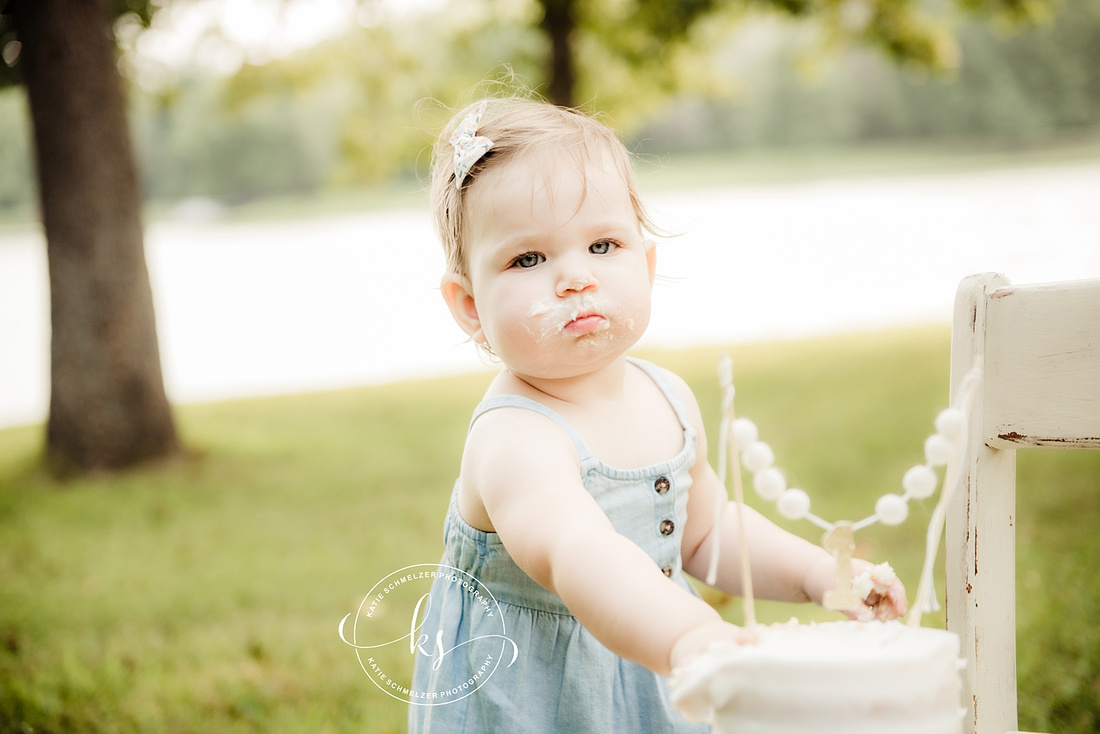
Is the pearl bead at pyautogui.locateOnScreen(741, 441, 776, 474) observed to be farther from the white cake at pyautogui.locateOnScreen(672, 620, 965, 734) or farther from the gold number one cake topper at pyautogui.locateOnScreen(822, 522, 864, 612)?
the white cake at pyautogui.locateOnScreen(672, 620, 965, 734)

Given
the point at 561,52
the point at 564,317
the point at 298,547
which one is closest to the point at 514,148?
the point at 564,317

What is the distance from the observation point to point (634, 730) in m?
1.38

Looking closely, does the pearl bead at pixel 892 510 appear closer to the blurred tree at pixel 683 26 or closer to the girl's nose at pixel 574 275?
the girl's nose at pixel 574 275

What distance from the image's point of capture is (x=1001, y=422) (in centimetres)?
122

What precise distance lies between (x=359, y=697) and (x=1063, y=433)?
7.62ft

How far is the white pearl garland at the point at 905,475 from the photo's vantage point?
918mm

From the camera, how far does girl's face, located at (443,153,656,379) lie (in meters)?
1.23

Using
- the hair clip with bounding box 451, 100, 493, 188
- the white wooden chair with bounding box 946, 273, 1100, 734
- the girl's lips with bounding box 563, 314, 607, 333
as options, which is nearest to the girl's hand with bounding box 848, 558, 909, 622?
the white wooden chair with bounding box 946, 273, 1100, 734

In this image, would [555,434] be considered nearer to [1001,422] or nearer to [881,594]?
[881,594]

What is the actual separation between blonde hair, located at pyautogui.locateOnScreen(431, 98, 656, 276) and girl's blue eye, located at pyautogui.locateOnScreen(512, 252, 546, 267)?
0.46 feet

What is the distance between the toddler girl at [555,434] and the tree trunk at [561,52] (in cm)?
751

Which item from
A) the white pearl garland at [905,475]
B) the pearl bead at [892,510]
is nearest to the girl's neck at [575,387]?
the white pearl garland at [905,475]

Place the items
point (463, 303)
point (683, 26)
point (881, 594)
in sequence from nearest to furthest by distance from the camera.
A: point (881, 594)
point (463, 303)
point (683, 26)

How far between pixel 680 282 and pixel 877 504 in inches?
210
